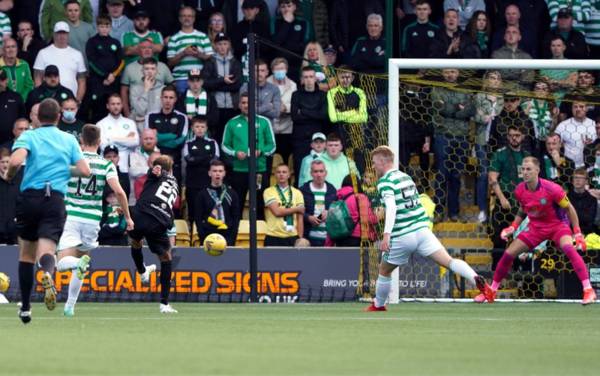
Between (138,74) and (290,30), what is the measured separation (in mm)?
2613

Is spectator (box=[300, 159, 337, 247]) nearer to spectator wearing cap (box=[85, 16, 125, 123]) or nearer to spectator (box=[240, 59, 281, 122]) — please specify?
spectator (box=[240, 59, 281, 122])

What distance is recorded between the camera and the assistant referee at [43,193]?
12602 mm

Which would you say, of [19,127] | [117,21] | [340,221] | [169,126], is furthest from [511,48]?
[19,127]

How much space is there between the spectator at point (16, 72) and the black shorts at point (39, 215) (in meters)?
8.96

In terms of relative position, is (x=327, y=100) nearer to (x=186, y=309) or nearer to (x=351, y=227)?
(x=351, y=227)

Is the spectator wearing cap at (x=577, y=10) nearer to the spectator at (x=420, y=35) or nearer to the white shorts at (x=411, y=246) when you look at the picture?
the spectator at (x=420, y=35)

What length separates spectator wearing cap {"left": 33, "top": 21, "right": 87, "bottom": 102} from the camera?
2158 centimetres

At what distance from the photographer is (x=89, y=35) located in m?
22.3

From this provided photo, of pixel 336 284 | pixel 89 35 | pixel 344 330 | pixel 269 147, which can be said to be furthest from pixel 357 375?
pixel 89 35

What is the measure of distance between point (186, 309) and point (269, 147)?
515cm

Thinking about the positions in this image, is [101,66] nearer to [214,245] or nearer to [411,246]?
[214,245]

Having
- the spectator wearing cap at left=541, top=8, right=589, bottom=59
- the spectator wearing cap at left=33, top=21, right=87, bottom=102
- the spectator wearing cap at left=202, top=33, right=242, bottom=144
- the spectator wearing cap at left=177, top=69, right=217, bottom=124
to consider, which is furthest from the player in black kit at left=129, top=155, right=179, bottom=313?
the spectator wearing cap at left=541, top=8, right=589, bottom=59

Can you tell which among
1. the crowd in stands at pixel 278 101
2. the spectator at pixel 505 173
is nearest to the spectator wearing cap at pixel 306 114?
the crowd in stands at pixel 278 101

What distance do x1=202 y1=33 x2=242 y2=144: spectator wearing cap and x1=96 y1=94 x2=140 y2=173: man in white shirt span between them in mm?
1383
